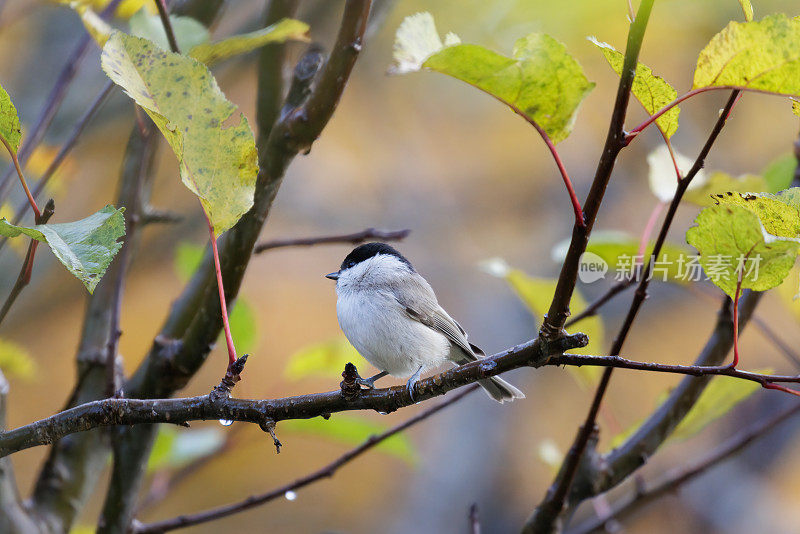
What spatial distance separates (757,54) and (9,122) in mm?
596

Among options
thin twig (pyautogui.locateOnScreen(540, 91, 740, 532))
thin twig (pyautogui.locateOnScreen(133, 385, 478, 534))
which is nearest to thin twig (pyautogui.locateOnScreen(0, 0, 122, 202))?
thin twig (pyautogui.locateOnScreen(133, 385, 478, 534))

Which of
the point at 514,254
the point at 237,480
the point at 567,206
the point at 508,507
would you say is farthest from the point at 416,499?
the point at 567,206

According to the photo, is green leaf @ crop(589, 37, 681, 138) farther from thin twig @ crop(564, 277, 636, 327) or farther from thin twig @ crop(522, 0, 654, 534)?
thin twig @ crop(564, 277, 636, 327)

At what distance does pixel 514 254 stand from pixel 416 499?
5.17 ft

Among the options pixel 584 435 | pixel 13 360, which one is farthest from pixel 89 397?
pixel 584 435

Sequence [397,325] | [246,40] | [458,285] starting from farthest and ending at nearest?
[458,285] < [397,325] < [246,40]

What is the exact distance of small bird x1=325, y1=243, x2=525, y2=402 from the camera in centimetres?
Answer: 125

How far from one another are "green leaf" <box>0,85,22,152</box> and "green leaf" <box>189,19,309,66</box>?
259 millimetres

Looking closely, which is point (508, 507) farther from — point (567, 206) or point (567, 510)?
point (567, 510)

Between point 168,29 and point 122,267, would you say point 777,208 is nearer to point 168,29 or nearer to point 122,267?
point 168,29

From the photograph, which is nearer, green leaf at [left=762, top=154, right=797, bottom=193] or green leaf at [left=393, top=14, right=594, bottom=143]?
green leaf at [left=393, top=14, right=594, bottom=143]

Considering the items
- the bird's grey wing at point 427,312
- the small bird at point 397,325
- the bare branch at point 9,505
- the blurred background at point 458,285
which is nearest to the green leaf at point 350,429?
the small bird at point 397,325

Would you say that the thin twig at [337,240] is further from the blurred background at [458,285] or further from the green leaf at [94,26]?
the blurred background at [458,285]

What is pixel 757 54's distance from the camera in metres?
0.51
